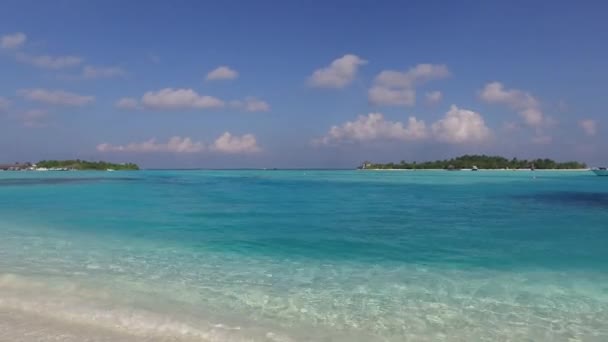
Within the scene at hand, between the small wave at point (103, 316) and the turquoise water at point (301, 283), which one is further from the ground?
the small wave at point (103, 316)

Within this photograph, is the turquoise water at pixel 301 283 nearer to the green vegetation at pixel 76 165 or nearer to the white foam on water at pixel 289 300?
the white foam on water at pixel 289 300

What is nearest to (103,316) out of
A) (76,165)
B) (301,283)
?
(301,283)

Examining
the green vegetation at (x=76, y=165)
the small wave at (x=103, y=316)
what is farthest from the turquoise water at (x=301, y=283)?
the green vegetation at (x=76, y=165)

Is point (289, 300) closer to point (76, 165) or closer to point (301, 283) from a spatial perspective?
point (301, 283)

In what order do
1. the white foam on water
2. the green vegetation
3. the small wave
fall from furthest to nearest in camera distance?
the green vegetation < the white foam on water < the small wave

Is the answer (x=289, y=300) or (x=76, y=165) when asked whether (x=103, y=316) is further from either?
(x=76, y=165)

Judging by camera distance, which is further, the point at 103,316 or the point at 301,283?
the point at 301,283

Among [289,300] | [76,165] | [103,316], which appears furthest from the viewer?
[76,165]

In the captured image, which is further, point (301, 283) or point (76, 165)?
point (76, 165)

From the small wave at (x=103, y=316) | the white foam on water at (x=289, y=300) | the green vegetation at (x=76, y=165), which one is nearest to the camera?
the small wave at (x=103, y=316)

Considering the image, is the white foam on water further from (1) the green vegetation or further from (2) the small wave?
(1) the green vegetation

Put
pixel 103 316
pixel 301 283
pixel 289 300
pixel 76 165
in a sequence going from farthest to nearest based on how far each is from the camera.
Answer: pixel 76 165, pixel 301 283, pixel 289 300, pixel 103 316

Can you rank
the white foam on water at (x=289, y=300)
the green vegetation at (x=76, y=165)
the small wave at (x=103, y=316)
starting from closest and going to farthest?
the small wave at (x=103, y=316) → the white foam on water at (x=289, y=300) → the green vegetation at (x=76, y=165)

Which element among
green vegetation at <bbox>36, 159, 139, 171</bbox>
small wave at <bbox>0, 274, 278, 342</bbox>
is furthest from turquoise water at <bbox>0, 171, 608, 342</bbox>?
green vegetation at <bbox>36, 159, 139, 171</bbox>
